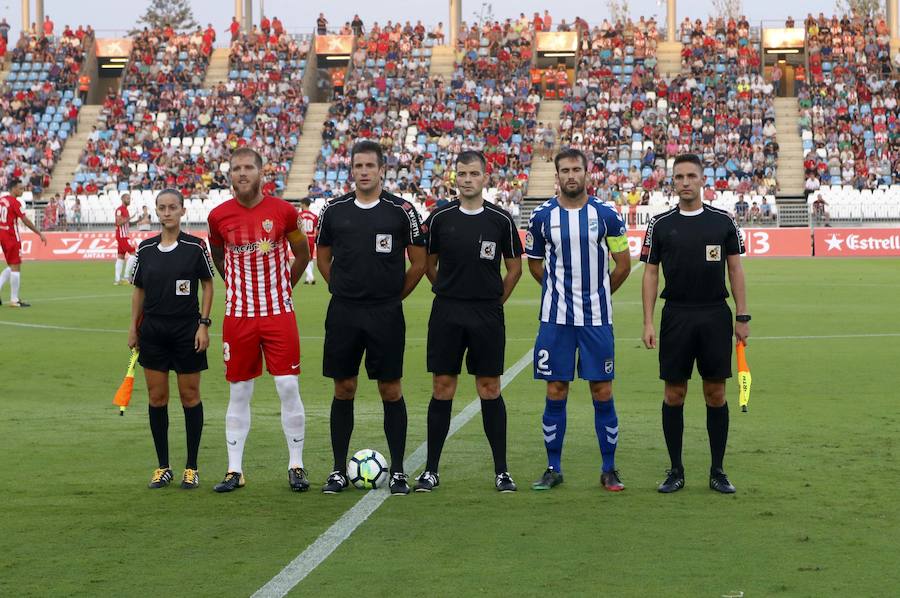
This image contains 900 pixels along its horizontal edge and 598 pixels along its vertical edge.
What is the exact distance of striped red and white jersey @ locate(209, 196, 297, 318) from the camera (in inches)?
309

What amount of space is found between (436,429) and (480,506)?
0.78 meters

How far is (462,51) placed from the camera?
A: 182 ft

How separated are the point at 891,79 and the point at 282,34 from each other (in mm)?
25706

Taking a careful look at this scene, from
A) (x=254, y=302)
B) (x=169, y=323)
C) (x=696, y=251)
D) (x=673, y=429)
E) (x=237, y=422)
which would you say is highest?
(x=696, y=251)

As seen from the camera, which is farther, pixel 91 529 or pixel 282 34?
pixel 282 34

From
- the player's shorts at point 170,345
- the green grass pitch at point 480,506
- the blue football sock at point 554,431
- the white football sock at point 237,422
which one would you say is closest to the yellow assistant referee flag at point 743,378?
the green grass pitch at point 480,506

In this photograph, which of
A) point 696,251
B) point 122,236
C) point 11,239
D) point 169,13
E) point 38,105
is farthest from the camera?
point 169,13

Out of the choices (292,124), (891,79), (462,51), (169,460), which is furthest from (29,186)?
(169,460)

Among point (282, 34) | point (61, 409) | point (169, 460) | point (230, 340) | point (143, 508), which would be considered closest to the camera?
point (143, 508)

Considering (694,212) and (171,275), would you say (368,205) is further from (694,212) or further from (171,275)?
(694,212)

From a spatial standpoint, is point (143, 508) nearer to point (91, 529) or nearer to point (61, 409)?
point (91, 529)

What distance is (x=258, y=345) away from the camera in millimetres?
7930

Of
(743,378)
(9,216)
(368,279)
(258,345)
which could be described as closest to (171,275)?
(258,345)

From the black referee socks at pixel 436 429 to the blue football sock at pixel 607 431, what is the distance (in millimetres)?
930
